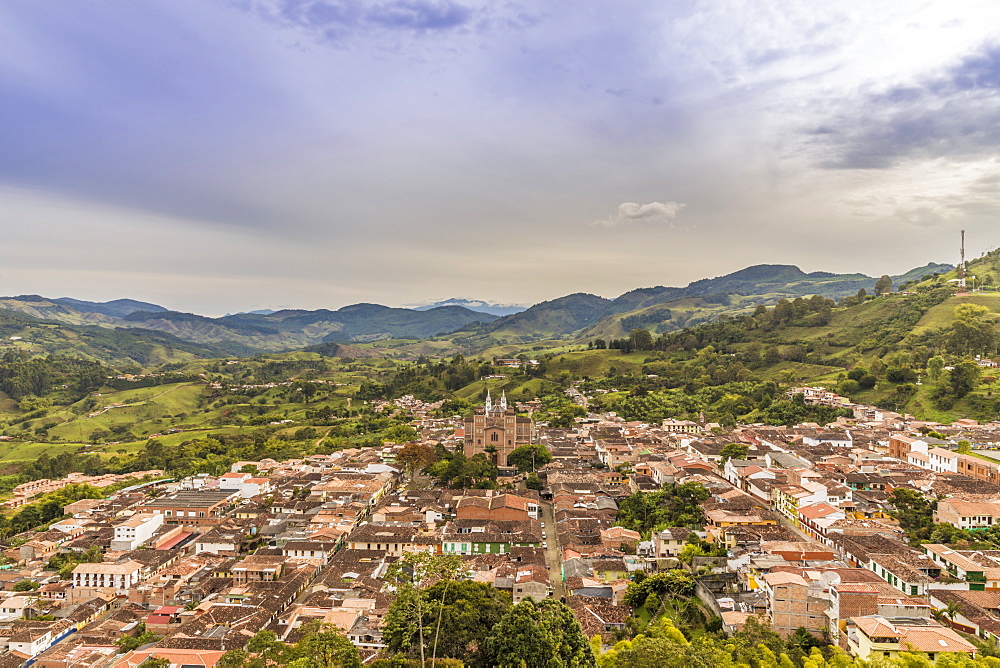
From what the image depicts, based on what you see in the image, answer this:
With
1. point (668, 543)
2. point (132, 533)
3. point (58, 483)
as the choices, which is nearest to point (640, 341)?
point (668, 543)

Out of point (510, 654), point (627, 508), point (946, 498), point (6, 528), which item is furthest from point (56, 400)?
point (946, 498)

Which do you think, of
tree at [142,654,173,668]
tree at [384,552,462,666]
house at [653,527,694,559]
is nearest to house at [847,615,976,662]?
house at [653,527,694,559]

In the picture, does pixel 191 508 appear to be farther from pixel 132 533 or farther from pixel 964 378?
pixel 964 378

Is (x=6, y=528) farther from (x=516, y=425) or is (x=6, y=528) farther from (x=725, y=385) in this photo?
(x=725, y=385)

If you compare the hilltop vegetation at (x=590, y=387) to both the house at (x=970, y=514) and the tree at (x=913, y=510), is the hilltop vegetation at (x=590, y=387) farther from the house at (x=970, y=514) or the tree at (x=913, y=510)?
the house at (x=970, y=514)

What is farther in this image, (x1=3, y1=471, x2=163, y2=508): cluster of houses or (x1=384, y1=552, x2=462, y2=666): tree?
(x1=3, y1=471, x2=163, y2=508): cluster of houses

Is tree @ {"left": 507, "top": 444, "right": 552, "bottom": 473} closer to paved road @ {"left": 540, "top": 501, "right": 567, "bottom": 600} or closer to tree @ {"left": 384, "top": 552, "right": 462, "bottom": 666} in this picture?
paved road @ {"left": 540, "top": 501, "right": 567, "bottom": 600}
